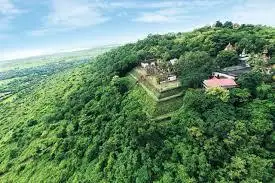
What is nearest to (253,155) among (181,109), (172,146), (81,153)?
(172,146)

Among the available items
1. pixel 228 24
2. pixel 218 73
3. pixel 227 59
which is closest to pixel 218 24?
pixel 228 24

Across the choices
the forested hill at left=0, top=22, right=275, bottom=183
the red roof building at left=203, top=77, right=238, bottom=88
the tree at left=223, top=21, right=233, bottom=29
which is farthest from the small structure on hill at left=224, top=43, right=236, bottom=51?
the tree at left=223, top=21, right=233, bottom=29

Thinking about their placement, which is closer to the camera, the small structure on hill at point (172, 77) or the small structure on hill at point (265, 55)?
the small structure on hill at point (172, 77)

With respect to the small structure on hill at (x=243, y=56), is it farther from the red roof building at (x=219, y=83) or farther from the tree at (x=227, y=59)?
the red roof building at (x=219, y=83)

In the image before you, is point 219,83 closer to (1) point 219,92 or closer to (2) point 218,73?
(1) point 219,92

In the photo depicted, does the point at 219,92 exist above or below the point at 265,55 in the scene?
below

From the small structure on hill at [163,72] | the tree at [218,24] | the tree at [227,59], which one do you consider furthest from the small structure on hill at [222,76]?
the tree at [218,24]
